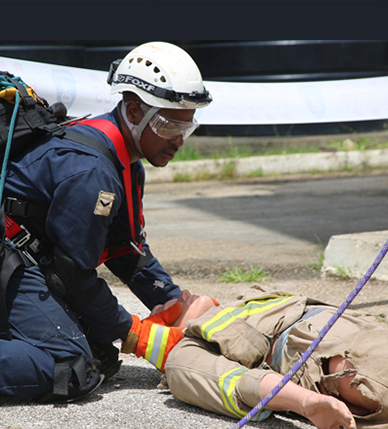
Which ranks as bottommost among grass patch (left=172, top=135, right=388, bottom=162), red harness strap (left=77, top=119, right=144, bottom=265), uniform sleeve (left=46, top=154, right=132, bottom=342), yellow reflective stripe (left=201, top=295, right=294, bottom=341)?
yellow reflective stripe (left=201, top=295, right=294, bottom=341)

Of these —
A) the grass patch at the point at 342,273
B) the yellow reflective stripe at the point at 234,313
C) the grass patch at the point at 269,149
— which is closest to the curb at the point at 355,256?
the grass patch at the point at 342,273

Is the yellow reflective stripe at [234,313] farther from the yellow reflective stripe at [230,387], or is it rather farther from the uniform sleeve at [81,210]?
the uniform sleeve at [81,210]

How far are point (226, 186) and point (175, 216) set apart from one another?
224 centimetres

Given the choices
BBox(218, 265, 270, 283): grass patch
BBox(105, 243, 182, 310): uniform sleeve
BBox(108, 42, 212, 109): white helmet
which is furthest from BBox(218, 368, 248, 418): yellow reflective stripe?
BBox(218, 265, 270, 283): grass patch

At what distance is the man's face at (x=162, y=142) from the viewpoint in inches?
102

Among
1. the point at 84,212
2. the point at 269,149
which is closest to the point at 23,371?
the point at 84,212

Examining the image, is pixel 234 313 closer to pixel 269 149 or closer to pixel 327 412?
pixel 327 412

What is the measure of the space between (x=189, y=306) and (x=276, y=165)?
699cm

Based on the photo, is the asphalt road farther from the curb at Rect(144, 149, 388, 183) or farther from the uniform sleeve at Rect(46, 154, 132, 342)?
the uniform sleeve at Rect(46, 154, 132, 342)

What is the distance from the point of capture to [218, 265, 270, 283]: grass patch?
4156 millimetres

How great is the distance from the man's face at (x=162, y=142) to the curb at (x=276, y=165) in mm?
6323

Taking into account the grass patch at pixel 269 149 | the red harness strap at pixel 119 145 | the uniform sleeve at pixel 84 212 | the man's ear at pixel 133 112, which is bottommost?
the grass patch at pixel 269 149

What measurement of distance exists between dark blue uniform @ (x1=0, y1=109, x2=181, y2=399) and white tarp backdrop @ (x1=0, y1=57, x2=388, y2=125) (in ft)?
7.10

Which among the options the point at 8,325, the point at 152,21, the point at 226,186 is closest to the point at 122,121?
the point at 8,325
